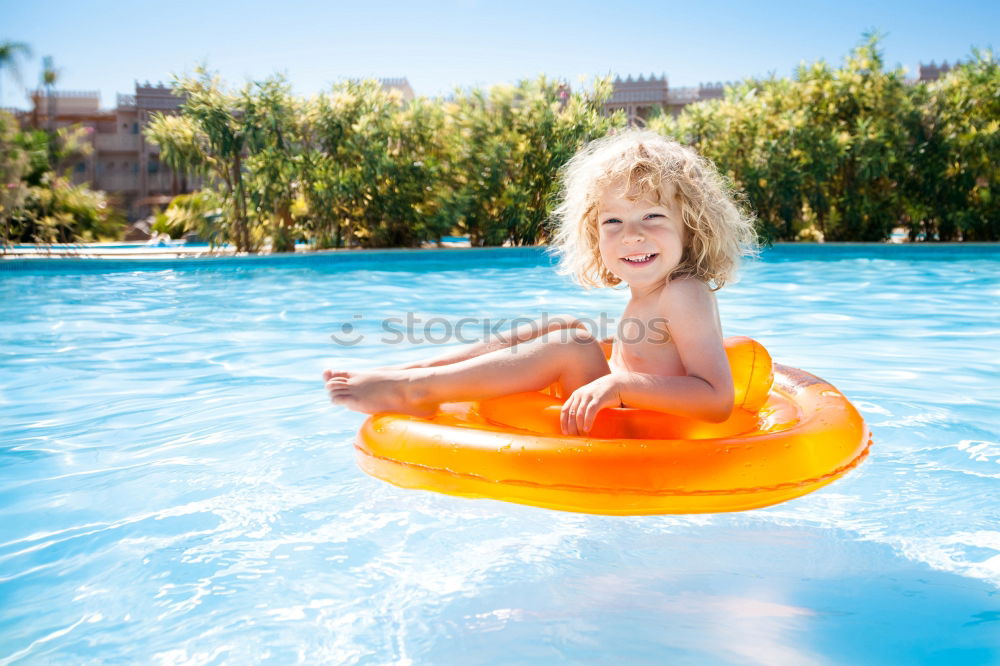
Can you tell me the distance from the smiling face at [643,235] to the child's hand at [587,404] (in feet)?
1.20

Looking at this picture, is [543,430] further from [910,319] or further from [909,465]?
[910,319]

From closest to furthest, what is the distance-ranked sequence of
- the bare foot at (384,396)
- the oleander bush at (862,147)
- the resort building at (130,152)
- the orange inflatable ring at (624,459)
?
the orange inflatable ring at (624,459)
the bare foot at (384,396)
the oleander bush at (862,147)
the resort building at (130,152)

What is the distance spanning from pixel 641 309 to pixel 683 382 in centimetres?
31

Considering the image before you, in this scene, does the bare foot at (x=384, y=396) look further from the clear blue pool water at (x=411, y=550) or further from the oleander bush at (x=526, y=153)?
the oleander bush at (x=526, y=153)

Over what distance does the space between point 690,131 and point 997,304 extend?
19.8 ft

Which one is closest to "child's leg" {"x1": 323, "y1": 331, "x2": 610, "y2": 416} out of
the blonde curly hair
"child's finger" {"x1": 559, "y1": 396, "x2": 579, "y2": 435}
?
"child's finger" {"x1": 559, "y1": 396, "x2": 579, "y2": 435}

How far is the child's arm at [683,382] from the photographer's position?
6.77ft

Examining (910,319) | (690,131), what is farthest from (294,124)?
(910,319)

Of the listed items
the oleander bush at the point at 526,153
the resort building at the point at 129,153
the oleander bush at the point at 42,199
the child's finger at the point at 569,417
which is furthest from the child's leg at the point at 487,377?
the resort building at the point at 129,153

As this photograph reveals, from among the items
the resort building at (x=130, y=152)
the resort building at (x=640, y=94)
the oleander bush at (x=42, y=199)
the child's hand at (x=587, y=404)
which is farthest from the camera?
the resort building at (x=130, y=152)

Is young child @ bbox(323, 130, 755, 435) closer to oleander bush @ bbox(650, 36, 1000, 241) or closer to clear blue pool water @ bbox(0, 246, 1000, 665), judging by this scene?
clear blue pool water @ bbox(0, 246, 1000, 665)

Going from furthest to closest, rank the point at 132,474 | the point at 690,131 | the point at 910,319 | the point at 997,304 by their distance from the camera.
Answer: the point at 690,131 < the point at 997,304 < the point at 910,319 < the point at 132,474

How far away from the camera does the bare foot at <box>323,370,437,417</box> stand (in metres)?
2.33

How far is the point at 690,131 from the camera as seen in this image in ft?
38.3
